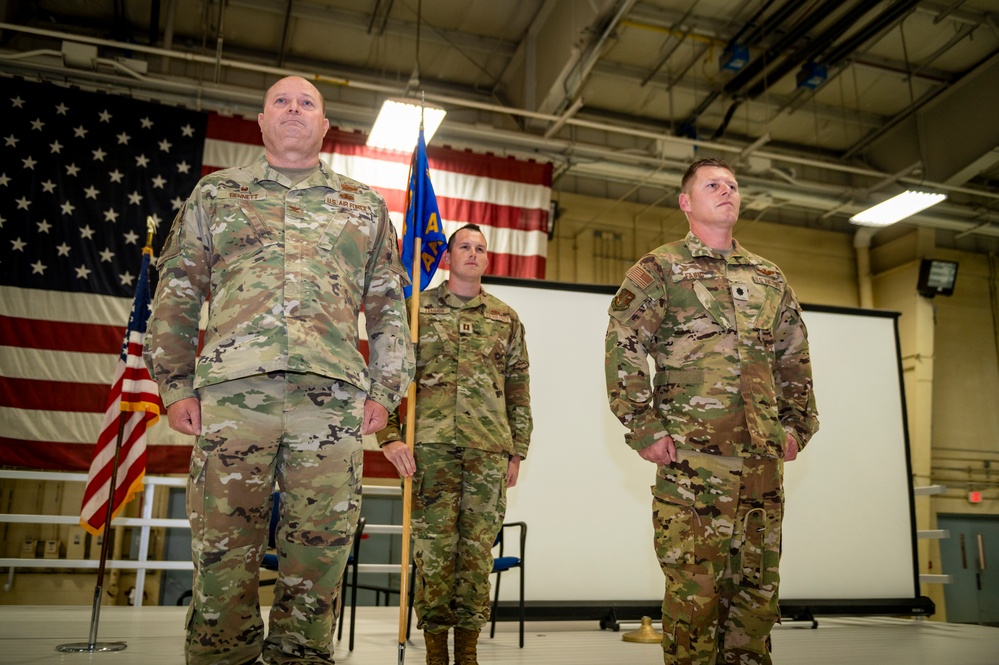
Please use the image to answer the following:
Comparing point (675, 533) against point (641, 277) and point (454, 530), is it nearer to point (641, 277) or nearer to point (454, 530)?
point (641, 277)

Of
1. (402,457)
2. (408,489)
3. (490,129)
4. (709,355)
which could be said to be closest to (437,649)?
(408,489)

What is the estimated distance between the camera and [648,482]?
16.8 ft

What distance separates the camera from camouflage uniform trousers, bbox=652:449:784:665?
6.86 ft

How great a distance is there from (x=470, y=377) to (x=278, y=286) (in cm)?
126

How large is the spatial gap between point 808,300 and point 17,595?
928 cm

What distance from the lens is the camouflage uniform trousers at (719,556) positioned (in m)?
2.09

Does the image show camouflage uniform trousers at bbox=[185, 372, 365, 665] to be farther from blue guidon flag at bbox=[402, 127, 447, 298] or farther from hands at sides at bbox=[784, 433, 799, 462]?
blue guidon flag at bbox=[402, 127, 447, 298]

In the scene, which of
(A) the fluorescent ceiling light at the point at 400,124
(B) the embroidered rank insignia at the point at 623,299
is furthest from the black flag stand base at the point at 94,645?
(A) the fluorescent ceiling light at the point at 400,124

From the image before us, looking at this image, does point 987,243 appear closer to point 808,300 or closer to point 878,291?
point 878,291

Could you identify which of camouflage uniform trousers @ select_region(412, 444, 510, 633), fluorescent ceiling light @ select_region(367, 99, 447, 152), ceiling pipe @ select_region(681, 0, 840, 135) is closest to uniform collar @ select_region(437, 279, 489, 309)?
camouflage uniform trousers @ select_region(412, 444, 510, 633)

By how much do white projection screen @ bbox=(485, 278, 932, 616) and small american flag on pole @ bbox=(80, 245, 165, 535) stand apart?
7.03 feet

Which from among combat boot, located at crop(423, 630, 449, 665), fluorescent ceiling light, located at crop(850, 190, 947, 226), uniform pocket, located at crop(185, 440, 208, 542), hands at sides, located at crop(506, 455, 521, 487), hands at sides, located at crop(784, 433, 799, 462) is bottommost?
combat boot, located at crop(423, 630, 449, 665)

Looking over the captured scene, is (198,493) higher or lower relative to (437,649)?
higher

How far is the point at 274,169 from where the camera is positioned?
2047 millimetres
